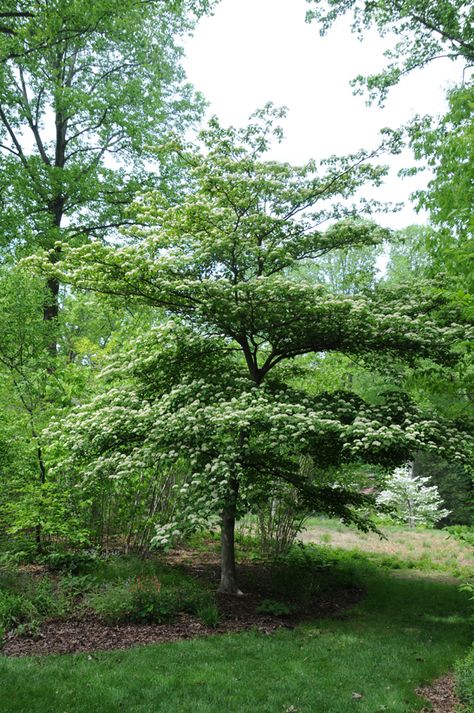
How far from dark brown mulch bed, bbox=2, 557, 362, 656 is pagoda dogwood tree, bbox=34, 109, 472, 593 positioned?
712 mm

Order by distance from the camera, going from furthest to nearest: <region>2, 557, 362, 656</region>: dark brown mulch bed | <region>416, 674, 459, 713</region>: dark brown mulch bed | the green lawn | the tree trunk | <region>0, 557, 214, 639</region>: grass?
the tree trunk, <region>0, 557, 214, 639</region>: grass, <region>2, 557, 362, 656</region>: dark brown mulch bed, <region>416, 674, 459, 713</region>: dark brown mulch bed, the green lawn

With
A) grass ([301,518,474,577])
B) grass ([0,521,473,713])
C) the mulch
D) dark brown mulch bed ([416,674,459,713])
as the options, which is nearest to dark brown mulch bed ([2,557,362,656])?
the mulch

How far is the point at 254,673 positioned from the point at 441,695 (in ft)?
6.31

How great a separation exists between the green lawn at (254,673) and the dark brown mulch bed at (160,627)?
36cm

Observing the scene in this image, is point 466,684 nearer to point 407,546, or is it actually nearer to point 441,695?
point 441,695

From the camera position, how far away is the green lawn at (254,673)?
193 inches

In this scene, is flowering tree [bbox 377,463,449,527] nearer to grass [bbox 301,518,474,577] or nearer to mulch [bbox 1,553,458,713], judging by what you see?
grass [bbox 301,518,474,577]

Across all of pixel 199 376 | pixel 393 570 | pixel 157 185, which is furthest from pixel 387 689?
pixel 157 185

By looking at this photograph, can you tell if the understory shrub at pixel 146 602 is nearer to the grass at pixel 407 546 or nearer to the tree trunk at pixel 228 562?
the tree trunk at pixel 228 562

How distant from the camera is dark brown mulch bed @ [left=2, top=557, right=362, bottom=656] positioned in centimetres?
636

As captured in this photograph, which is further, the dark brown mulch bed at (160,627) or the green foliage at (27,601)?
the green foliage at (27,601)

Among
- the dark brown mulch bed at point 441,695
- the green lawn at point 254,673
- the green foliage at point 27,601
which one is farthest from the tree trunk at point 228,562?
the dark brown mulch bed at point 441,695

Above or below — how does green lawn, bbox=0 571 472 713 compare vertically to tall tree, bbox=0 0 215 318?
below

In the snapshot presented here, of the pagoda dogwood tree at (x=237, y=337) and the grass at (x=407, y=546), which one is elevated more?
the pagoda dogwood tree at (x=237, y=337)
